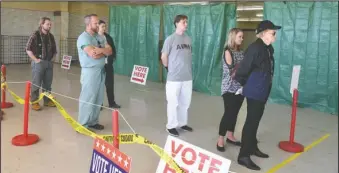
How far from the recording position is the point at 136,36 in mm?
8492

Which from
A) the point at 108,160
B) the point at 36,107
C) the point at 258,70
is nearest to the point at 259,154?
the point at 258,70

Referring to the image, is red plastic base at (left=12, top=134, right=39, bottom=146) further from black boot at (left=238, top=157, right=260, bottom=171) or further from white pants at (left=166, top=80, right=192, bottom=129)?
black boot at (left=238, top=157, right=260, bottom=171)

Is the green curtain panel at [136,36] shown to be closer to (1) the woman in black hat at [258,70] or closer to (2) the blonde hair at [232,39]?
(2) the blonde hair at [232,39]

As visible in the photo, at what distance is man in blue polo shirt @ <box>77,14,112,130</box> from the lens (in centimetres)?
348

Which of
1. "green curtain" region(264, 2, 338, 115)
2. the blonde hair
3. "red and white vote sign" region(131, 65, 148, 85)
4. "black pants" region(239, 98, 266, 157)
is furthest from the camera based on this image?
"red and white vote sign" region(131, 65, 148, 85)

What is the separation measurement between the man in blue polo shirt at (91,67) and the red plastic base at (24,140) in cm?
56

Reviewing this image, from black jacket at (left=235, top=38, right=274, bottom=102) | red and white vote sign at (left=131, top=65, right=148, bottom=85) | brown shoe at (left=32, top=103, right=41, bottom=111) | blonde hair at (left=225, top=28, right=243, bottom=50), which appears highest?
blonde hair at (left=225, top=28, right=243, bottom=50)

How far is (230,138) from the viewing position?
11.8 feet

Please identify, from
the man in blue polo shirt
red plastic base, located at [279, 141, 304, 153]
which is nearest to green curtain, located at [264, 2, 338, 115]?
red plastic base, located at [279, 141, 304, 153]

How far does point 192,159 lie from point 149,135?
1777 millimetres

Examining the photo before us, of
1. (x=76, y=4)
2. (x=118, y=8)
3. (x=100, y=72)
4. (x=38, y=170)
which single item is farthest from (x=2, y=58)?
(x=38, y=170)

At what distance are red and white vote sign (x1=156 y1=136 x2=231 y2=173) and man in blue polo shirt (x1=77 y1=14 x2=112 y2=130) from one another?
168cm

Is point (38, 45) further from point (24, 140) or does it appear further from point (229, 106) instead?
Result: point (229, 106)

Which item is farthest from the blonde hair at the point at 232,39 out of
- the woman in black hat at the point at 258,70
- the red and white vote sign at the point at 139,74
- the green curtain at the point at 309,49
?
the red and white vote sign at the point at 139,74
